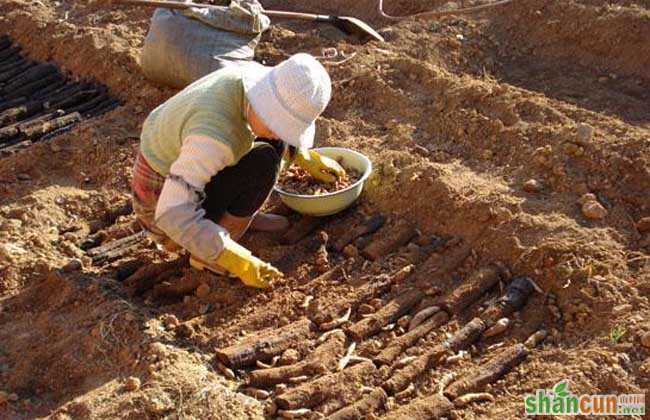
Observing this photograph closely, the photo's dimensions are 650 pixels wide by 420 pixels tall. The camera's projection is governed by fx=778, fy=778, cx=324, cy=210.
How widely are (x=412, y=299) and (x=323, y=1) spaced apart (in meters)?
4.07

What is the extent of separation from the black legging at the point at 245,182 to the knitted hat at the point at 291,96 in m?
0.46

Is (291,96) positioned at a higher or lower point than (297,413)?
higher

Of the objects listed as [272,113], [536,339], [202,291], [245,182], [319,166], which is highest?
[272,113]

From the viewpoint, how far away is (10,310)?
3863 millimetres

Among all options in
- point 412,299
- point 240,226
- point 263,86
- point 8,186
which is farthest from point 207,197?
point 8,186

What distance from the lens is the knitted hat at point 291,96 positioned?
3273 millimetres

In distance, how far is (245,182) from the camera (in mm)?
3834

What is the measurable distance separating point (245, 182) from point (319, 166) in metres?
0.61

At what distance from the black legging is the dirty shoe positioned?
1.16 ft

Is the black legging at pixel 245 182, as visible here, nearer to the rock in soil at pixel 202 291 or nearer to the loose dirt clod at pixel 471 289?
the rock in soil at pixel 202 291

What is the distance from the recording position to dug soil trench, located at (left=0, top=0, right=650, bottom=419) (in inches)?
130

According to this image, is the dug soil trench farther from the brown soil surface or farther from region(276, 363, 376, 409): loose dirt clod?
the brown soil surface

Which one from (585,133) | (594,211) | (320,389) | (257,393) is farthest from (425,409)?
(585,133)

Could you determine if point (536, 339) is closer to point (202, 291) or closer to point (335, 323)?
point (335, 323)
